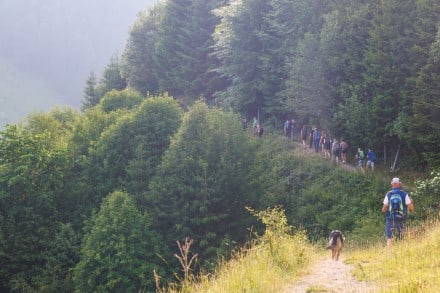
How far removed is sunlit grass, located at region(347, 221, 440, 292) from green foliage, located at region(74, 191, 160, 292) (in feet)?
45.3

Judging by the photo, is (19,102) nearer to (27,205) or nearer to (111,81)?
(111,81)

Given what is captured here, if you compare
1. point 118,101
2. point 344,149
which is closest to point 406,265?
point 344,149

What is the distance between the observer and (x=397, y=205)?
10.0 metres

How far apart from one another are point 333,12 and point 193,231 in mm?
16276

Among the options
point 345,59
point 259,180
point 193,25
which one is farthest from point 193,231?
point 193,25

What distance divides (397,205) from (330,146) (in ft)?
62.3

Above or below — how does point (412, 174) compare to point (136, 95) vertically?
Answer: below

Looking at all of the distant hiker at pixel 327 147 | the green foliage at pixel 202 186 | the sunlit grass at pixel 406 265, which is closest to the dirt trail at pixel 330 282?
the sunlit grass at pixel 406 265

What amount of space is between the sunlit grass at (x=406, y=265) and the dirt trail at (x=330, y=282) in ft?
0.63

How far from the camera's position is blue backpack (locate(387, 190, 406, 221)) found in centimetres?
1001

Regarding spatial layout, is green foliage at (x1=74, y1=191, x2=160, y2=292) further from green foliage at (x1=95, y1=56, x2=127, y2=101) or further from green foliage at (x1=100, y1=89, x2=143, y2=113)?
green foliage at (x1=95, y1=56, x2=127, y2=101)

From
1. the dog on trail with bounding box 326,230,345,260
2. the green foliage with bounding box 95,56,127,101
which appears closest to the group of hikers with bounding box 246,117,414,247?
the dog on trail with bounding box 326,230,345,260

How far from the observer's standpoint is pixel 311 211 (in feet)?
80.2

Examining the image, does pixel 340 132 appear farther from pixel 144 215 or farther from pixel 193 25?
pixel 193 25
